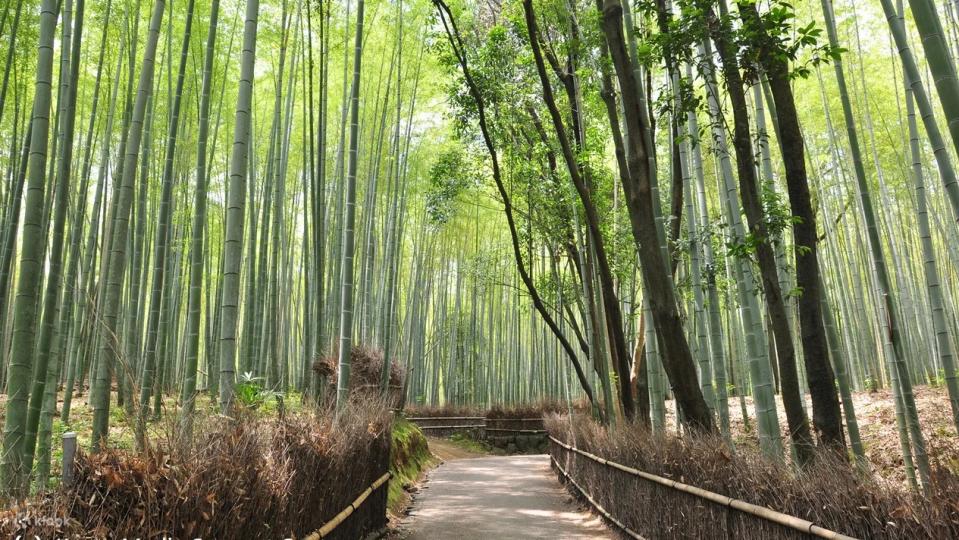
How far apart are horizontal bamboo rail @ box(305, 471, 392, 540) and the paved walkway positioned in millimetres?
777

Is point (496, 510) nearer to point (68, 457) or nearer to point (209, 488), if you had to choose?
point (209, 488)

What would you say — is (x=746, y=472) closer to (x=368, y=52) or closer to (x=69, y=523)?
(x=69, y=523)

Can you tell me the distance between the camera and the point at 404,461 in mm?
7387

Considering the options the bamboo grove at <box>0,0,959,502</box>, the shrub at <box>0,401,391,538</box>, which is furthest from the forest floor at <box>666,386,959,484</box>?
the shrub at <box>0,401,391,538</box>

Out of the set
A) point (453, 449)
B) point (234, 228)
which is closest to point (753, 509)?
point (234, 228)

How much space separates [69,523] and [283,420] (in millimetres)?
1278

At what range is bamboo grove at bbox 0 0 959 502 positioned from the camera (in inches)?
127

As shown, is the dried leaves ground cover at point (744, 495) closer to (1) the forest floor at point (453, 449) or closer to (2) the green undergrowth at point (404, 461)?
(2) the green undergrowth at point (404, 461)

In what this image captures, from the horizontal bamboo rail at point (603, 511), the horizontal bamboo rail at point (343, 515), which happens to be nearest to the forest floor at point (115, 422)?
the horizontal bamboo rail at point (343, 515)

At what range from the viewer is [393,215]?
8.20 meters

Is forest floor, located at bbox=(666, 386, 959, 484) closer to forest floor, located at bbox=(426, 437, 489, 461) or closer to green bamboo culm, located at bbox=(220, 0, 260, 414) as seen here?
green bamboo culm, located at bbox=(220, 0, 260, 414)

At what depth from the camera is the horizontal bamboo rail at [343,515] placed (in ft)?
8.09

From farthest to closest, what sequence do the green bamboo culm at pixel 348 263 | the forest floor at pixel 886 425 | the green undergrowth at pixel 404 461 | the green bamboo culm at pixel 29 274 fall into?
1. the green undergrowth at pixel 404 461
2. the forest floor at pixel 886 425
3. the green bamboo culm at pixel 348 263
4. the green bamboo culm at pixel 29 274

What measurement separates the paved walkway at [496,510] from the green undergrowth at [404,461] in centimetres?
18
